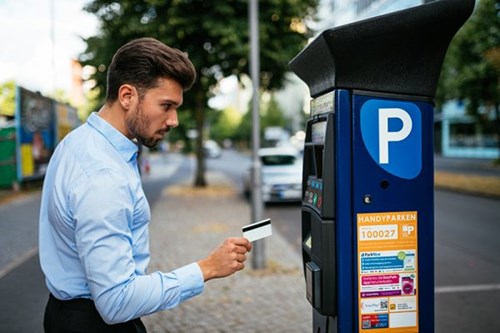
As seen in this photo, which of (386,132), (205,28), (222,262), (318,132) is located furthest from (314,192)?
(205,28)

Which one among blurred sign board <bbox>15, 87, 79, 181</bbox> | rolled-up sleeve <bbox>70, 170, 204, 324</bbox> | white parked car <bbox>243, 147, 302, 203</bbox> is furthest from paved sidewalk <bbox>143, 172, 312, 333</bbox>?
blurred sign board <bbox>15, 87, 79, 181</bbox>

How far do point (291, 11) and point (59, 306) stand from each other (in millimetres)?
11349

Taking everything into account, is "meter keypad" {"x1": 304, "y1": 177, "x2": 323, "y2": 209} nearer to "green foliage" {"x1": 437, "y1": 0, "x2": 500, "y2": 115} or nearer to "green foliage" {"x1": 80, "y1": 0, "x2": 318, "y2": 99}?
"green foliage" {"x1": 80, "y1": 0, "x2": 318, "y2": 99}

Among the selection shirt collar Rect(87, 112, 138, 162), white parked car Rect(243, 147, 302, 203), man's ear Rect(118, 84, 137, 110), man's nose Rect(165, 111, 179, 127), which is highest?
man's ear Rect(118, 84, 137, 110)

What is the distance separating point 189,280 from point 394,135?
1247 mm

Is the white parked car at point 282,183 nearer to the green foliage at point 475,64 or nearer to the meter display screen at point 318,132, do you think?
the meter display screen at point 318,132

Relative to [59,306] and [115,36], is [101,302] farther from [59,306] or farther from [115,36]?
[115,36]

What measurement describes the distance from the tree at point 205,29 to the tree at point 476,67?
9939mm

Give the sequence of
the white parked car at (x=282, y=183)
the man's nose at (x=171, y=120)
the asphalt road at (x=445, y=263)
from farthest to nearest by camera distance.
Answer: the white parked car at (x=282, y=183), the asphalt road at (x=445, y=263), the man's nose at (x=171, y=120)

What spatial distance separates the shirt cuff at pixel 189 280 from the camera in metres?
1.67

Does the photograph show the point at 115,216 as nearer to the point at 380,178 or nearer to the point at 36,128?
the point at 380,178

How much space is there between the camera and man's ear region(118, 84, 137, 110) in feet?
5.61

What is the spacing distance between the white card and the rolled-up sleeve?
16.5 inches

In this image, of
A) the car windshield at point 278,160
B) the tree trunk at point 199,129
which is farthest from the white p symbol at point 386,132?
the tree trunk at point 199,129
